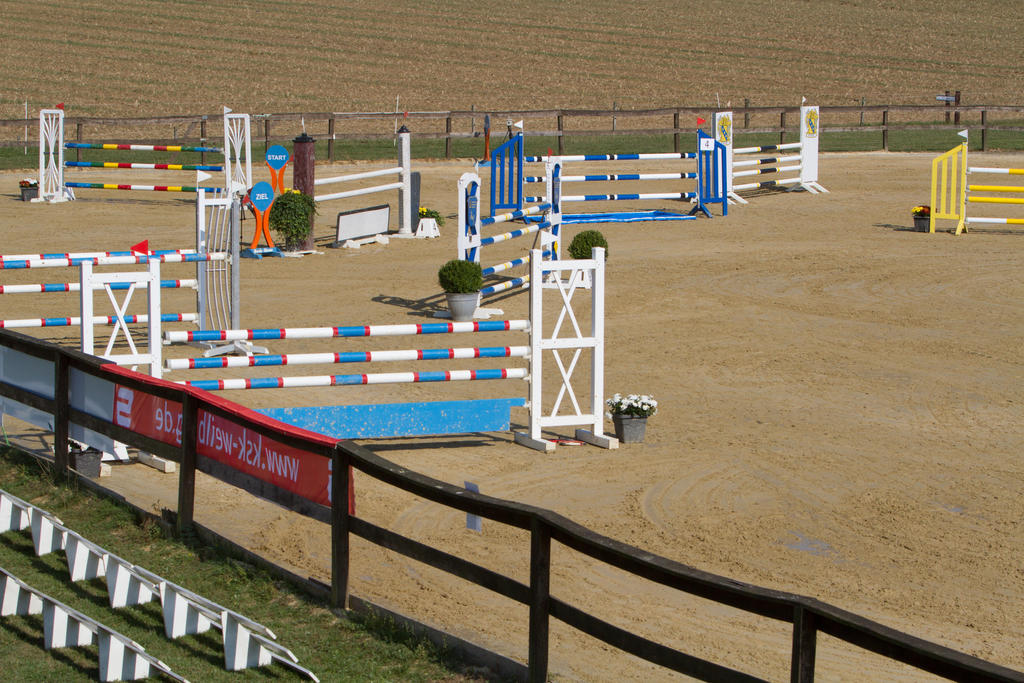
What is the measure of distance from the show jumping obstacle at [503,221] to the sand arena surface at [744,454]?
23.9 inches

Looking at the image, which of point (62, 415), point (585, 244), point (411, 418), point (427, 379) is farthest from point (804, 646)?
point (585, 244)

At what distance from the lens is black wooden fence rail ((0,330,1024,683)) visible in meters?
3.97

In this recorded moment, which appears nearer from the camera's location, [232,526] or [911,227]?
[232,526]

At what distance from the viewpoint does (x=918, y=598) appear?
6434 millimetres

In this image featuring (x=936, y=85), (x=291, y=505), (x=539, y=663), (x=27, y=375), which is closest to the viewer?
(x=539, y=663)

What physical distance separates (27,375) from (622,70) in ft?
144

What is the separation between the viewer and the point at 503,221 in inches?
608

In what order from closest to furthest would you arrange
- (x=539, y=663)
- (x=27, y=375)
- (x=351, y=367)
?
(x=539, y=663), (x=27, y=375), (x=351, y=367)

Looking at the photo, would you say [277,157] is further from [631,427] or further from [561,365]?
[631,427]

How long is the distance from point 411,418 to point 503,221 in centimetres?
655

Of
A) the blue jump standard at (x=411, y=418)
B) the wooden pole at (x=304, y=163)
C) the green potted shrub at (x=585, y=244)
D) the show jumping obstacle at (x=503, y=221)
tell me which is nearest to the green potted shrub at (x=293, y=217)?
the wooden pole at (x=304, y=163)

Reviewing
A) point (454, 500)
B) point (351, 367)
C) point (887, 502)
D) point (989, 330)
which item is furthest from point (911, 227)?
point (454, 500)

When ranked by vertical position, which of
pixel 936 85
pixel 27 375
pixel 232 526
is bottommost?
pixel 232 526

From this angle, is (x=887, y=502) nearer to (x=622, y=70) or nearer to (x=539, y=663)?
(x=539, y=663)
